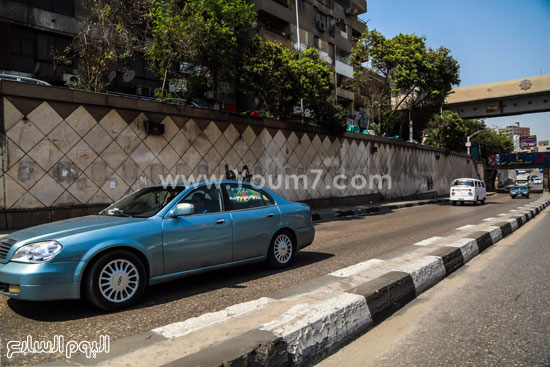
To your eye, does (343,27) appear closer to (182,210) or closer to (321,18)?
(321,18)

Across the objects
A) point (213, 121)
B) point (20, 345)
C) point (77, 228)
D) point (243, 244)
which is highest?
point (213, 121)

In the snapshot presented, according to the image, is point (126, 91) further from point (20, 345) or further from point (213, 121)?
point (20, 345)

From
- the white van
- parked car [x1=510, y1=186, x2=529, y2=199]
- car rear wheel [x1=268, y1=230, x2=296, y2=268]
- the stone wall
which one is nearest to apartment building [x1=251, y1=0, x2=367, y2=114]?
the white van

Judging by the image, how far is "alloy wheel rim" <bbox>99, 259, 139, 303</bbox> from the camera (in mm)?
3639

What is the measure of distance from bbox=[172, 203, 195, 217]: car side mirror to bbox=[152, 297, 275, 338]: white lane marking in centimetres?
144

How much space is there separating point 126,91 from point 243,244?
737 inches

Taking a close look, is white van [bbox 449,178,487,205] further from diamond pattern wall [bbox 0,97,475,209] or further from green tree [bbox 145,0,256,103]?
green tree [bbox 145,0,256,103]

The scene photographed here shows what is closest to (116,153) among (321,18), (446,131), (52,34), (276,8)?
(52,34)

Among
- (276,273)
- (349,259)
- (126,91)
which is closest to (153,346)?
(276,273)

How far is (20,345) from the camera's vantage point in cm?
286

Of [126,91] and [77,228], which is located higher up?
[126,91]

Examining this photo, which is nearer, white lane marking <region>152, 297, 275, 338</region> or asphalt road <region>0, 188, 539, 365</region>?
white lane marking <region>152, 297, 275, 338</region>
